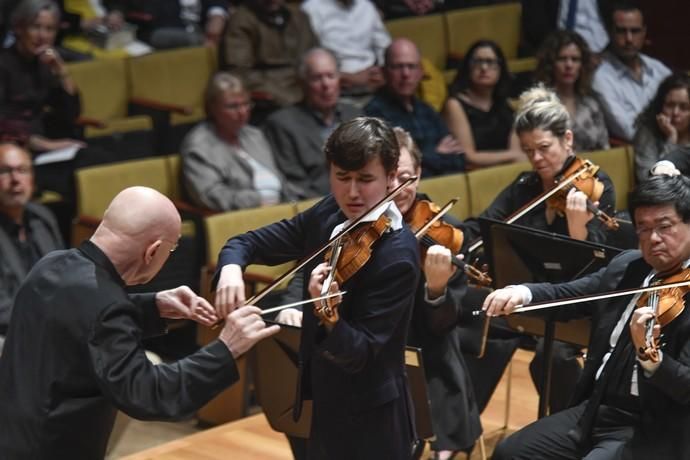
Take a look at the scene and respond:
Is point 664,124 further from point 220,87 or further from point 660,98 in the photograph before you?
point 220,87

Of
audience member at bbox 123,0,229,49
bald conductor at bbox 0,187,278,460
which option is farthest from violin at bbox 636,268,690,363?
audience member at bbox 123,0,229,49

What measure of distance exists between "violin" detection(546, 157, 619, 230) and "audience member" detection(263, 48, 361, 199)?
177 cm

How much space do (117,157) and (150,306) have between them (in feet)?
10.7

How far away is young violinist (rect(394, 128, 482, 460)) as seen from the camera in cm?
394

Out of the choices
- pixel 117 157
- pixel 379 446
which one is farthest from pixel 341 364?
pixel 117 157

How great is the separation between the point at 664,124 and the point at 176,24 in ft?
10.00

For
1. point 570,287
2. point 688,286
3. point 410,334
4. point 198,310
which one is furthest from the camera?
point 410,334

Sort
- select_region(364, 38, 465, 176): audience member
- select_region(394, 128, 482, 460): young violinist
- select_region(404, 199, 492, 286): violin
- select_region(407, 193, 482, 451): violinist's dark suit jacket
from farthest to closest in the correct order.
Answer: select_region(364, 38, 465, 176): audience member → select_region(407, 193, 482, 451): violinist's dark suit jacket → select_region(394, 128, 482, 460): young violinist → select_region(404, 199, 492, 286): violin

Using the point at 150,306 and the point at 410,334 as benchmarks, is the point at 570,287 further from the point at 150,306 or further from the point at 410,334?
the point at 150,306

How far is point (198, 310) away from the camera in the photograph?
10.3ft

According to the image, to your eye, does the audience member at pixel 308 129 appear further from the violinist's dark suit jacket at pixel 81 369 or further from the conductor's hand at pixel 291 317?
the violinist's dark suit jacket at pixel 81 369

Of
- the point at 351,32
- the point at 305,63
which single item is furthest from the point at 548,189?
the point at 351,32

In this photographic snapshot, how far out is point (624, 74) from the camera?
23.7 ft

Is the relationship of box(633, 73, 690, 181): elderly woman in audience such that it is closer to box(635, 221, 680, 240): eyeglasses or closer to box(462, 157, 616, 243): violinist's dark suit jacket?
box(462, 157, 616, 243): violinist's dark suit jacket
